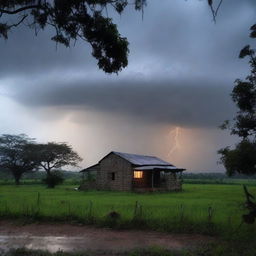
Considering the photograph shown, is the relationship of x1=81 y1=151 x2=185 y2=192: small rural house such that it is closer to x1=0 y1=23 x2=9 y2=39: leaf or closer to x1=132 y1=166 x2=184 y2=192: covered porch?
x1=132 y1=166 x2=184 y2=192: covered porch

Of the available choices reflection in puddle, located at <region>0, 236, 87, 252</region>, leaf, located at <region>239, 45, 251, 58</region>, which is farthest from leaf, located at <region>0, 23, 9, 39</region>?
leaf, located at <region>239, 45, 251, 58</region>

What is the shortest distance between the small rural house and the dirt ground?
28.7 metres

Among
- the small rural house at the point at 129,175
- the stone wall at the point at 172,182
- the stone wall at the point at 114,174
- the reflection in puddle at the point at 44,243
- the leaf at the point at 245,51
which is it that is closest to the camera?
the reflection in puddle at the point at 44,243

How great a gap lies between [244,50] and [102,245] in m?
24.6

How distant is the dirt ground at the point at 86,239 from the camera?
12.4m

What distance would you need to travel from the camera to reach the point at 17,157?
74.8 m

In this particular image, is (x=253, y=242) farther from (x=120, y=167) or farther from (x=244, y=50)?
(x=120, y=167)

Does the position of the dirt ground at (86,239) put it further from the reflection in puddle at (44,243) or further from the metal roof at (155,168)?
the metal roof at (155,168)

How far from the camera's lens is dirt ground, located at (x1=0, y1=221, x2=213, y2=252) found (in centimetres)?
1238

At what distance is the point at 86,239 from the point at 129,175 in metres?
31.8

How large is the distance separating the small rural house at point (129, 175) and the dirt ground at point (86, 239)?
94.3ft

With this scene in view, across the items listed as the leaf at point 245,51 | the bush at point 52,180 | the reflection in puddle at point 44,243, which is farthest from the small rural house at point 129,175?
the reflection in puddle at point 44,243

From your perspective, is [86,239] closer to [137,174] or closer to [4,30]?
[4,30]

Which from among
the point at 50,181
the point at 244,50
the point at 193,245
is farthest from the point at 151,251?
the point at 50,181
